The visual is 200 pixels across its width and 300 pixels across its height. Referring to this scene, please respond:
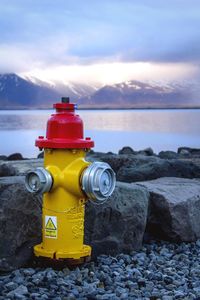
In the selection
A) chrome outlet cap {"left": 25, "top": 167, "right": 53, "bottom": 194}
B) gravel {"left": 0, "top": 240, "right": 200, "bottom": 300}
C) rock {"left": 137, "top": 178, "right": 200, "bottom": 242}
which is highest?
chrome outlet cap {"left": 25, "top": 167, "right": 53, "bottom": 194}

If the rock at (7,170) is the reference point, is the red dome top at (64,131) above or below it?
above

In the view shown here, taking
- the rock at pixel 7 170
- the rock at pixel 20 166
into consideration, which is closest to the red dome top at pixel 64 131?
the rock at pixel 20 166

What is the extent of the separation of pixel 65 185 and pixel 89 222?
632mm

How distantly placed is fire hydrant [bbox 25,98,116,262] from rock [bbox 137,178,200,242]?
4.54 feet

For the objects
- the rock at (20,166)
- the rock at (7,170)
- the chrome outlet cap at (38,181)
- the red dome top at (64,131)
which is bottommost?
the rock at (7,170)

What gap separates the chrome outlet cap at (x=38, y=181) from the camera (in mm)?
5152

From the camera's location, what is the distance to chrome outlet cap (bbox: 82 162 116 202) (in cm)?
513

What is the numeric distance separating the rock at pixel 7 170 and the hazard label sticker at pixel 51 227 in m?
3.07

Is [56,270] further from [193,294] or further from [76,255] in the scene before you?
[193,294]

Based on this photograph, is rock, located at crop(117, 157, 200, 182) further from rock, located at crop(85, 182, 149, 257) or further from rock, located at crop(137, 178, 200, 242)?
rock, located at crop(85, 182, 149, 257)

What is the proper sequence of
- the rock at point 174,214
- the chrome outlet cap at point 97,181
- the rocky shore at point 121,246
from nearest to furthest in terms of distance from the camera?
the rocky shore at point 121,246
the chrome outlet cap at point 97,181
the rock at point 174,214

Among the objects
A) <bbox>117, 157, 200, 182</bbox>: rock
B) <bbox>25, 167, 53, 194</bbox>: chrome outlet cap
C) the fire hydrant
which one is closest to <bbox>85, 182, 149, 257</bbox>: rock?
the fire hydrant

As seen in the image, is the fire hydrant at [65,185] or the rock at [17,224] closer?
the fire hydrant at [65,185]

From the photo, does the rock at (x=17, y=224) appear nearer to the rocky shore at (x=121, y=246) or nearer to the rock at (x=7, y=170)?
the rocky shore at (x=121, y=246)
